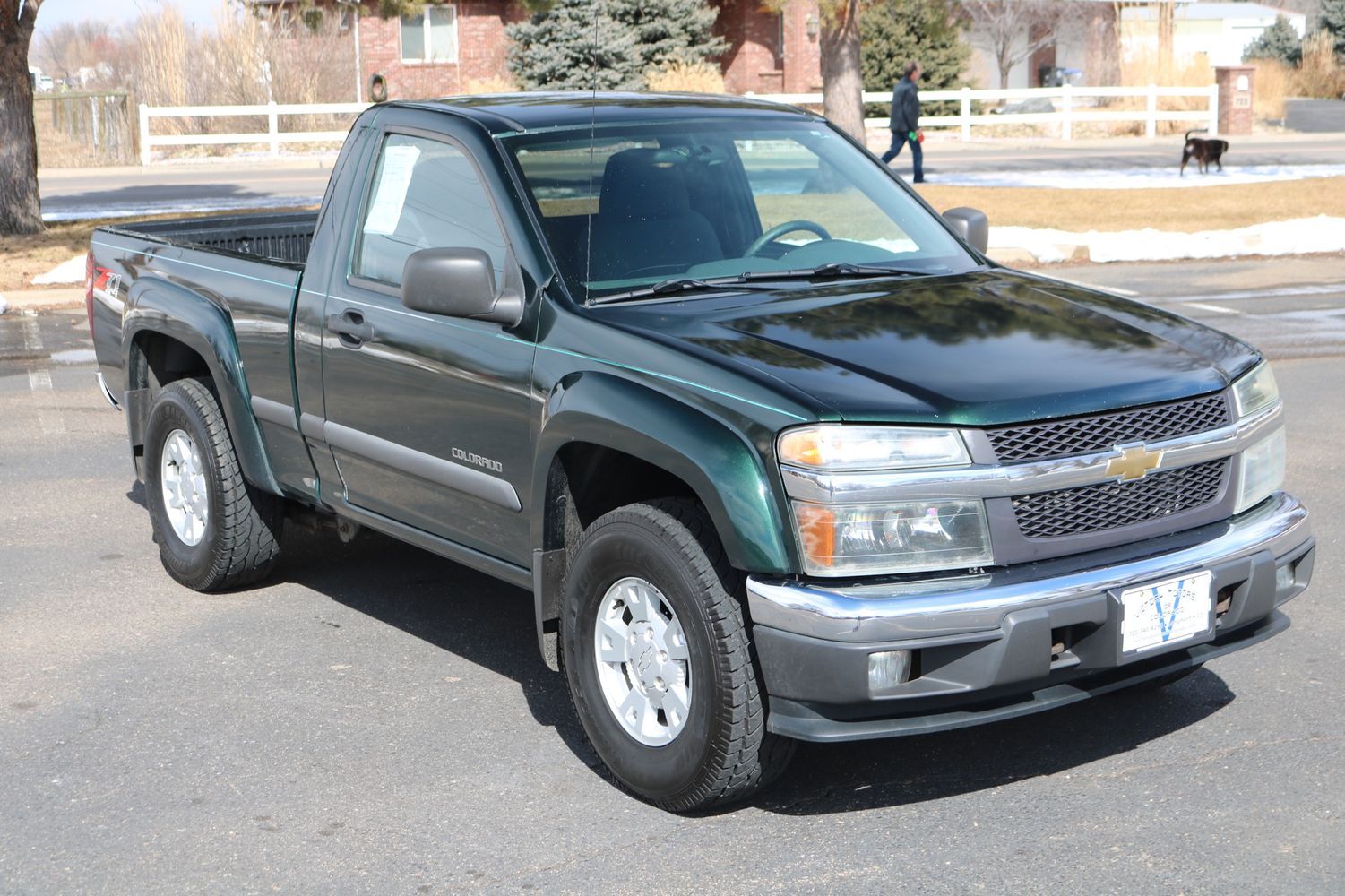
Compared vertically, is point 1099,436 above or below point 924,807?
above

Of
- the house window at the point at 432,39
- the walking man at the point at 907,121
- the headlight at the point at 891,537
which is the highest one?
the house window at the point at 432,39

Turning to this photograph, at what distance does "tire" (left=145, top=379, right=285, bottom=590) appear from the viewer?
6.31 m

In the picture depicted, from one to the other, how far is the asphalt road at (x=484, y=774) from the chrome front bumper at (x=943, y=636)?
40cm

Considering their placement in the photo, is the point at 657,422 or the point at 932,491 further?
the point at 657,422

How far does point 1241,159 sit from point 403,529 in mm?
26467

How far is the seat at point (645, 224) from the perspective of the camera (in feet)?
16.4

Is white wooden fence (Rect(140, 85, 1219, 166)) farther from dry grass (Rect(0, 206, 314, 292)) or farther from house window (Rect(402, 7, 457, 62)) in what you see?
dry grass (Rect(0, 206, 314, 292))

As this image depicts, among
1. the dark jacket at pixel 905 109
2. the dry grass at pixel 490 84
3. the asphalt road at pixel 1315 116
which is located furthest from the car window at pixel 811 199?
the asphalt road at pixel 1315 116

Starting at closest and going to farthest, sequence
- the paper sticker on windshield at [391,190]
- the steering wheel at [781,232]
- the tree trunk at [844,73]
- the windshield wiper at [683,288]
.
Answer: the windshield wiper at [683,288]
the steering wheel at [781,232]
the paper sticker on windshield at [391,190]
the tree trunk at [844,73]

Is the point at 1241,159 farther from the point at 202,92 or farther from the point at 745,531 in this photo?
the point at 745,531

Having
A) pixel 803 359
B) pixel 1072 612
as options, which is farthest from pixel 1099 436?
pixel 803 359

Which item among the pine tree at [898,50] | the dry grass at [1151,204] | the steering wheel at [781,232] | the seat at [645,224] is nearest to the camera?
the seat at [645,224]

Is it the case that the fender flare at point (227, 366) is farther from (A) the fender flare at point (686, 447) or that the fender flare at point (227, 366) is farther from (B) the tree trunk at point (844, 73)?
(B) the tree trunk at point (844, 73)

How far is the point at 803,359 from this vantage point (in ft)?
14.0
